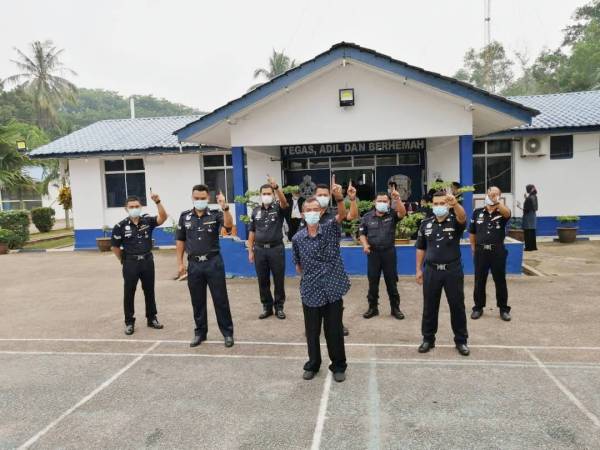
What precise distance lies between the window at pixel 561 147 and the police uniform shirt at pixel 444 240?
1055 cm

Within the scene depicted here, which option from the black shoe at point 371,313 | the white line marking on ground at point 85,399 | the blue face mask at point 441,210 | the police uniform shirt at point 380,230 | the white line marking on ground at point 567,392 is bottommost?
the white line marking on ground at point 567,392

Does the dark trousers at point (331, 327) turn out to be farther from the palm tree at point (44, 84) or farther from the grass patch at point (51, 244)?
the palm tree at point (44, 84)

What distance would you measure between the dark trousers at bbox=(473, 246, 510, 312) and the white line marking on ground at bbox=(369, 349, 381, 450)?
2254mm

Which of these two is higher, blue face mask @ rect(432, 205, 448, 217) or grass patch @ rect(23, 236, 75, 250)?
blue face mask @ rect(432, 205, 448, 217)

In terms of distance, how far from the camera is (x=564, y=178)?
1343 cm

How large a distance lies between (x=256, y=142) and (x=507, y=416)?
7.32 m

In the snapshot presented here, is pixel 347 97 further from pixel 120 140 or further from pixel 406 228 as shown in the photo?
pixel 120 140

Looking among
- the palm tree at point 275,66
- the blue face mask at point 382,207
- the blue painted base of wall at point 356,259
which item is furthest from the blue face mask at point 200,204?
the palm tree at point 275,66

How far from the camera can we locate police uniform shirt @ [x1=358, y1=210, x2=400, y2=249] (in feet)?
20.3

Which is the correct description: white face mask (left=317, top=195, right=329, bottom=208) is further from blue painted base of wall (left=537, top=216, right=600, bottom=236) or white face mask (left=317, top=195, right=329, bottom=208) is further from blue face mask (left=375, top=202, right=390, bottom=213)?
blue painted base of wall (left=537, top=216, right=600, bottom=236)

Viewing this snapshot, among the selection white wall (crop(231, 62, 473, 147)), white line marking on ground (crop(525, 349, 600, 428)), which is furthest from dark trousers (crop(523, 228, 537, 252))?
white line marking on ground (crop(525, 349, 600, 428))

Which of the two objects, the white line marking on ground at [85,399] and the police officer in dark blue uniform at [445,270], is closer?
the white line marking on ground at [85,399]

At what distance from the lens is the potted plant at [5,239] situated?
582 inches

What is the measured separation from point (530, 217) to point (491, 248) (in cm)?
608
